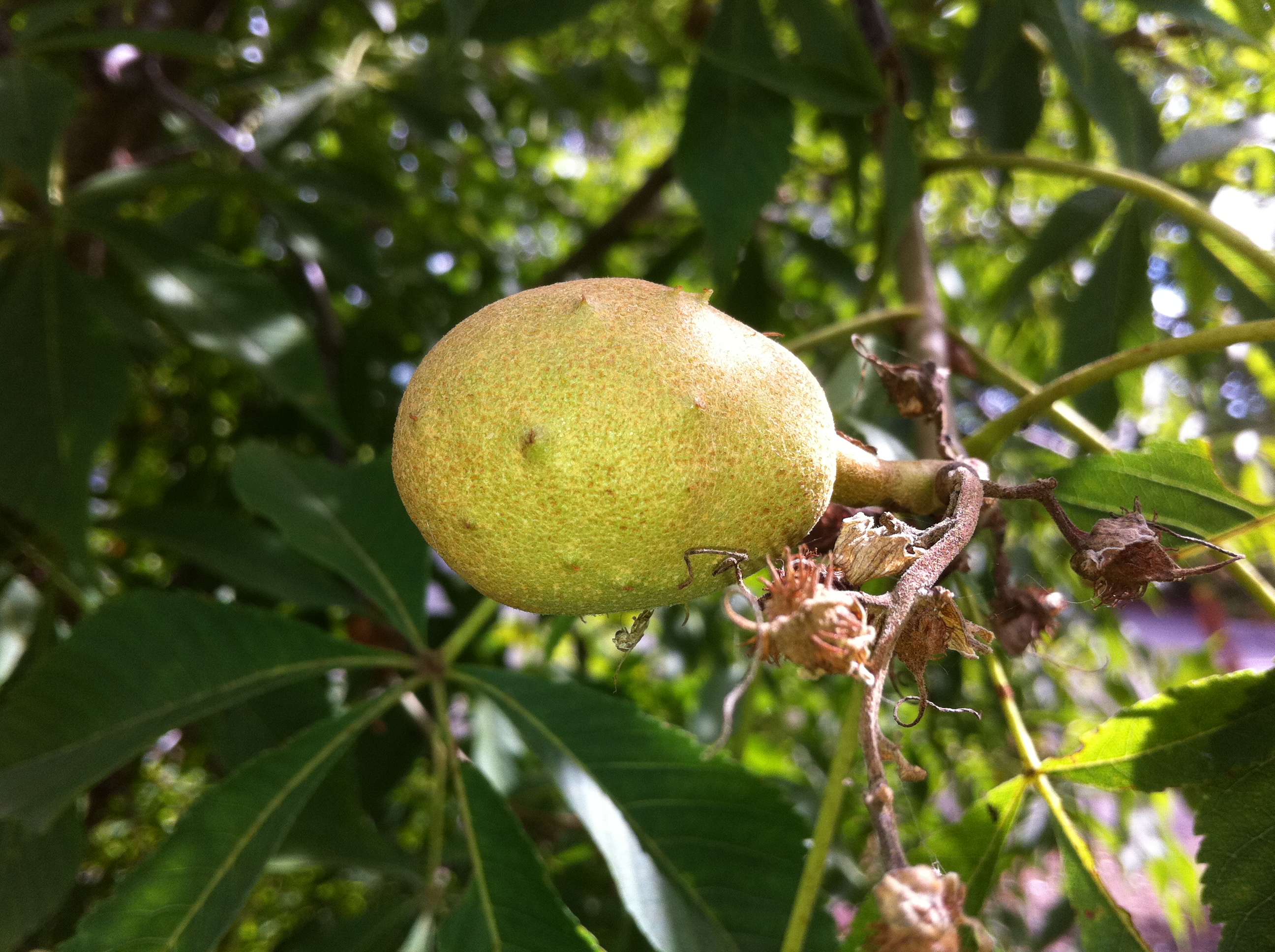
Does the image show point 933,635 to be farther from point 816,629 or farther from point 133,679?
point 133,679

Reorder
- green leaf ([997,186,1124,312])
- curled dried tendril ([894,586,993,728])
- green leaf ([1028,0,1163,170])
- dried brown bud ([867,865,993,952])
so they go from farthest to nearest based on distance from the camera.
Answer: green leaf ([997,186,1124,312]) → green leaf ([1028,0,1163,170]) → curled dried tendril ([894,586,993,728]) → dried brown bud ([867,865,993,952])

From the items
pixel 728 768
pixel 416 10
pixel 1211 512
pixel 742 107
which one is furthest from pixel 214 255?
pixel 416 10

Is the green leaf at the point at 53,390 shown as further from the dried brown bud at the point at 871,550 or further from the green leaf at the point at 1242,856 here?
the green leaf at the point at 1242,856

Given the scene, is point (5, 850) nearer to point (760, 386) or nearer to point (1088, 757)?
point (760, 386)

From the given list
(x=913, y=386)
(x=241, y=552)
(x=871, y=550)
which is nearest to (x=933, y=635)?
(x=871, y=550)

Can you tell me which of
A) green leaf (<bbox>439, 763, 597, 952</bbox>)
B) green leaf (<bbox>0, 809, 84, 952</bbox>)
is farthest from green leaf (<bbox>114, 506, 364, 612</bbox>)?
green leaf (<bbox>439, 763, 597, 952</bbox>)

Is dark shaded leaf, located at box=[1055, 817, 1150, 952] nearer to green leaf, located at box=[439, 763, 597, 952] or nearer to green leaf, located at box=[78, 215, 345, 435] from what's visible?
green leaf, located at box=[439, 763, 597, 952]

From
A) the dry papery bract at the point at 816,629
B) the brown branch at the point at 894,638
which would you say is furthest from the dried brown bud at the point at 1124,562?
the dry papery bract at the point at 816,629
